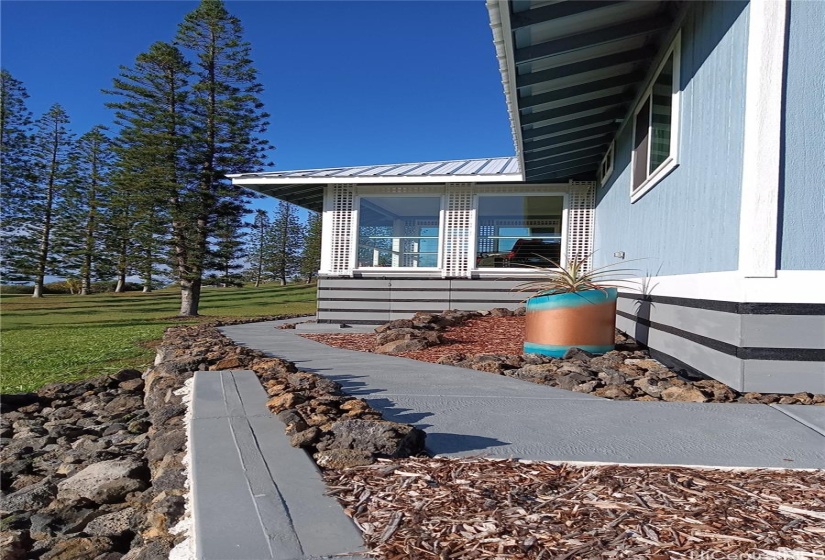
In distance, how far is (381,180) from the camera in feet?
35.1

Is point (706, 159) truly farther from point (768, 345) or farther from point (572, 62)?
point (572, 62)

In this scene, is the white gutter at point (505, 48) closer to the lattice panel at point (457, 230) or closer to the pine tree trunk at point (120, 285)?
the lattice panel at point (457, 230)

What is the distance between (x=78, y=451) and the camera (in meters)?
3.56

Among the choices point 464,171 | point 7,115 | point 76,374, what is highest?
point 7,115

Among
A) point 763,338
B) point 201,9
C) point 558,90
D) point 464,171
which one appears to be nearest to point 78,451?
point 763,338

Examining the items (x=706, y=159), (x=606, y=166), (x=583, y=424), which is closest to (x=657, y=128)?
(x=706, y=159)

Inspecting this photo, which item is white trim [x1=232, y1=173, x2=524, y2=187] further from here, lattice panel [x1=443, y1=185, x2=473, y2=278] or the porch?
lattice panel [x1=443, y1=185, x2=473, y2=278]

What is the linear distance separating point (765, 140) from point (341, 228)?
8511mm

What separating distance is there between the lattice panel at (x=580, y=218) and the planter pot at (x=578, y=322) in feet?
18.0

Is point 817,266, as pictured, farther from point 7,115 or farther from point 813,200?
point 7,115

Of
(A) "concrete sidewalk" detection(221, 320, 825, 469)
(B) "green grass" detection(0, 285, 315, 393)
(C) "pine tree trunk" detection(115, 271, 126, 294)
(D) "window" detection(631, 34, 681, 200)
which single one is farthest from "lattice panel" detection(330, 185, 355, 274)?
(C) "pine tree trunk" detection(115, 271, 126, 294)

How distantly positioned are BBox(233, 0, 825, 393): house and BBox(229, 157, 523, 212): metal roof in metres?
0.06

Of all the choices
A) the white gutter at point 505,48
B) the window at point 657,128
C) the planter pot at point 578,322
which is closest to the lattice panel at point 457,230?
the window at point 657,128

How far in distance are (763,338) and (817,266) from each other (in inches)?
22.6
